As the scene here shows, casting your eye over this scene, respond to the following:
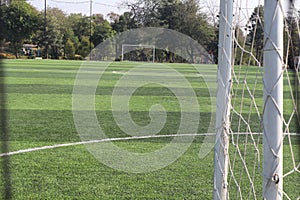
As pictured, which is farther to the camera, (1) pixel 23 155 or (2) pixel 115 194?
(1) pixel 23 155

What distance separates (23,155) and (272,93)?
120 inches

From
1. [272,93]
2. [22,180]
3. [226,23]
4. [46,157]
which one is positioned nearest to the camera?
[272,93]

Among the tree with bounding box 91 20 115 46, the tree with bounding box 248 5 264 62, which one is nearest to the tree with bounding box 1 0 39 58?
the tree with bounding box 91 20 115 46

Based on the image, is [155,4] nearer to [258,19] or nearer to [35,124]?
[35,124]

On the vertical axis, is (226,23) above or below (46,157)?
above

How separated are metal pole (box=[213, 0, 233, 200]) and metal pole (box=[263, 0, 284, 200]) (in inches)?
24.5

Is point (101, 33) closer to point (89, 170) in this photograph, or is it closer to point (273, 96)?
point (89, 170)

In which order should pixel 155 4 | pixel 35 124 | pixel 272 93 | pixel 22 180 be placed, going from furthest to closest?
pixel 155 4 < pixel 35 124 < pixel 22 180 < pixel 272 93

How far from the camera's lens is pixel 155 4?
40.1m

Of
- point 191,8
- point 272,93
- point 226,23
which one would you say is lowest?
point 272,93

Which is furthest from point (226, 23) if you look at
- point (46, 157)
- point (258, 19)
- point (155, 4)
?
point (155, 4)

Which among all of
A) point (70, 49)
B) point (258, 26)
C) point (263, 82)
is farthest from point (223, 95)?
point (70, 49)

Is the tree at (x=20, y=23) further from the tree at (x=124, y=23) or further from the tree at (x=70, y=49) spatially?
the tree at (x=124, y=23)

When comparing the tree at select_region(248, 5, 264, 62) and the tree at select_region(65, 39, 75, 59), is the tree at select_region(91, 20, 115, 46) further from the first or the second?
the tree at select_region(248, 5, 264, 62)
